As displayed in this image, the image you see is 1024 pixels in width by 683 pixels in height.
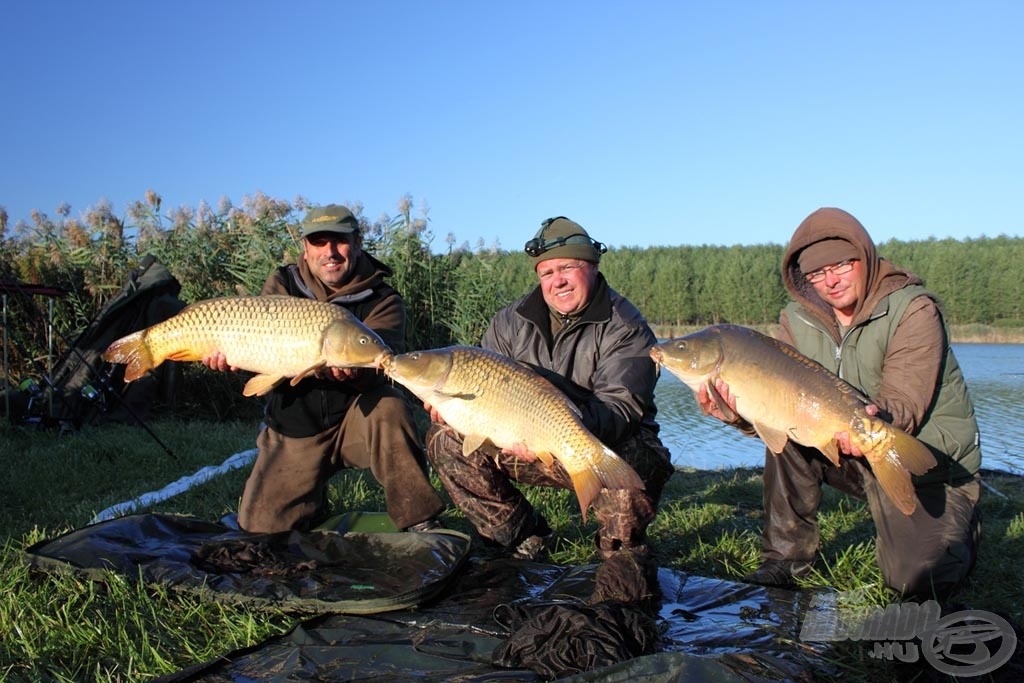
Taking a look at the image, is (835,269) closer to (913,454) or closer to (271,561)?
(913,454)

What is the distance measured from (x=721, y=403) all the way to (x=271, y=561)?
66.6 inches

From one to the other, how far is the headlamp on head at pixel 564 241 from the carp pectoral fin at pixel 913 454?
Result: 1240mm

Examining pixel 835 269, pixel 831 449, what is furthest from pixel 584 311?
pixel 831 449

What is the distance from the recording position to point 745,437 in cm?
852

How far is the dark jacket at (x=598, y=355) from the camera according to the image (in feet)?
9.96

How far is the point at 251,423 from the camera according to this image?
7.19 m

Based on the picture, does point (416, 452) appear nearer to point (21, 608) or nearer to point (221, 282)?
point (21, 608)

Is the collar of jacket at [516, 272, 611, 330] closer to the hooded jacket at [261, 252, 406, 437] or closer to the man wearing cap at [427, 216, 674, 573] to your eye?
the man wearing cap at [427, 216, 674, 573]

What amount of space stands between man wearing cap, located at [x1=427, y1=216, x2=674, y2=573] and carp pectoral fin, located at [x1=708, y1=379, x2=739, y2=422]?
10.7 inches

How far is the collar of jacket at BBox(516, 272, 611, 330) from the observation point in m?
3.22

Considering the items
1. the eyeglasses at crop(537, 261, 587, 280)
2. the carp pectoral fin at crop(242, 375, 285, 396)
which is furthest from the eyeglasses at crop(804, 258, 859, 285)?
the carp pectoral fin at crop(242, 375, 285, 396)

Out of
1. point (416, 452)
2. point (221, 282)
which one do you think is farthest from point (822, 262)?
point (221, 282)

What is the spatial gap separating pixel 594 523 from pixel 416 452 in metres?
0.92

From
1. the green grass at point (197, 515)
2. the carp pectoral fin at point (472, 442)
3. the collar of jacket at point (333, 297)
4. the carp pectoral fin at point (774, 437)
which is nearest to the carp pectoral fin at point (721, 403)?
the carp pectoral fin at point (774, 437)
